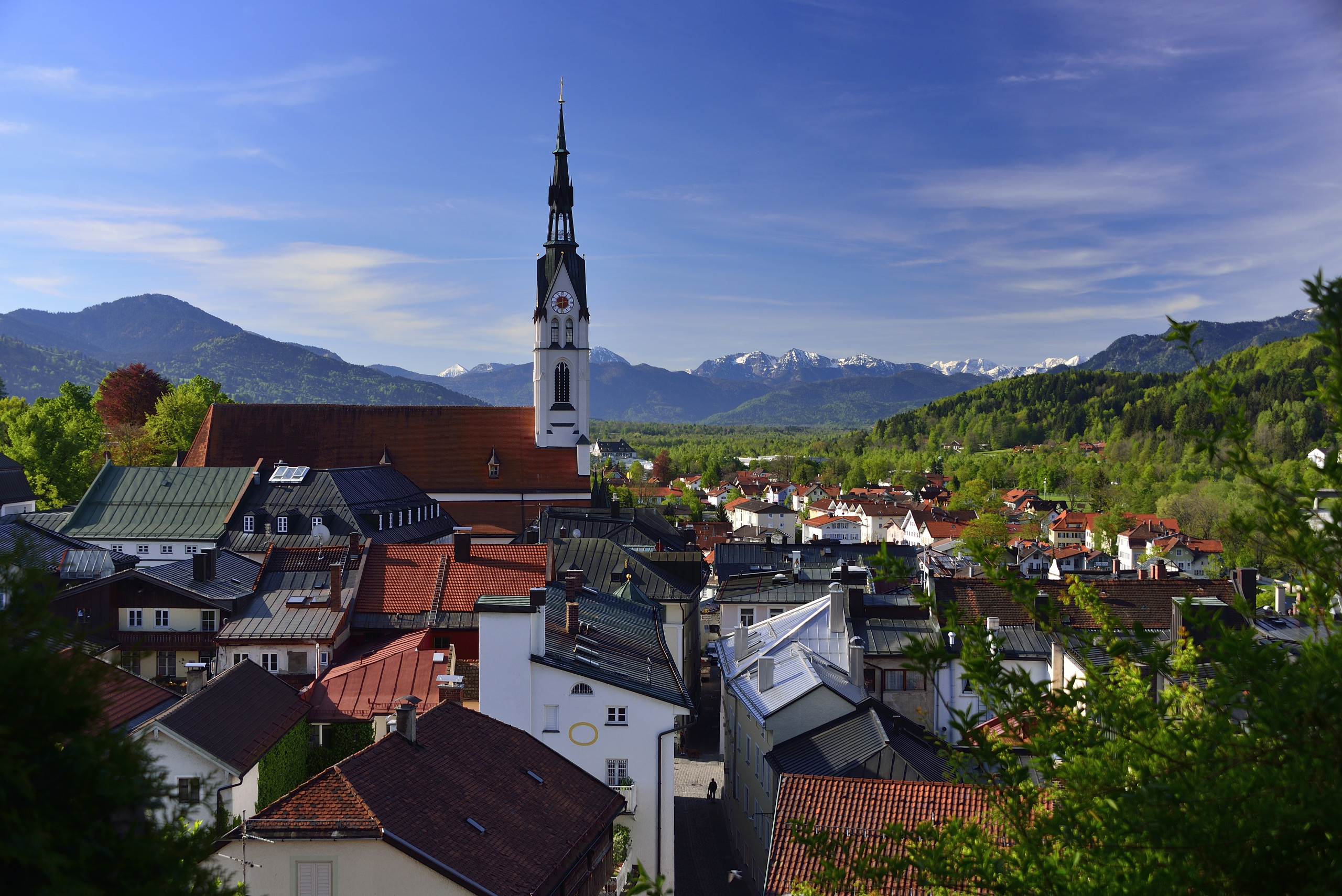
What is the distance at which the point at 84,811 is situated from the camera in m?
4.95

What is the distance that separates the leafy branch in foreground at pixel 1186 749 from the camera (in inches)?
188

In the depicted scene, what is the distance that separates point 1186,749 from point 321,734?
17518 mm

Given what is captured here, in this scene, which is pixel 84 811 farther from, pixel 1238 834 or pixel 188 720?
pixel 188 720

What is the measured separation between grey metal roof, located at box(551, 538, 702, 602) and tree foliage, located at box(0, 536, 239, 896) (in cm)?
2814

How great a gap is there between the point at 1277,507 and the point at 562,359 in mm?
51344

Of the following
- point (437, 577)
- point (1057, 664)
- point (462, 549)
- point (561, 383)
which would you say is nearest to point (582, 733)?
point (437, 577)

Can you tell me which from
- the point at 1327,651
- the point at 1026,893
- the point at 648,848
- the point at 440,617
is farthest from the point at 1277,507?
the point at 440,617

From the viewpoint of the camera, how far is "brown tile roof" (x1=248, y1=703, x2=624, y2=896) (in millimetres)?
12023

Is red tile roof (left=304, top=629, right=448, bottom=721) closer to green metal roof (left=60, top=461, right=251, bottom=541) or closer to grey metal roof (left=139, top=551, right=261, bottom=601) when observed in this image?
grey metal roof (left=139, top=551, right=261, bottom=601)

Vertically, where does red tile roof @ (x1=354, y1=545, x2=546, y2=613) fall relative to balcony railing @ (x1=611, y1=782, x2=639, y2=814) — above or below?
above

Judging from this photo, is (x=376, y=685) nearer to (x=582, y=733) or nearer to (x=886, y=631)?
(x=582, y=733)

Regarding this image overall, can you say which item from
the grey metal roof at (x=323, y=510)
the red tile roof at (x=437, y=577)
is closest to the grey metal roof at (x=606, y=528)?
the grey metal roof at (x=323, y=510)

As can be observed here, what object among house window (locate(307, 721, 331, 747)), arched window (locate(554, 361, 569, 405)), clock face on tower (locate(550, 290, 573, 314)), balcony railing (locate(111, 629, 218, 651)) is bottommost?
house window (locate(307, 721, 331, 747))

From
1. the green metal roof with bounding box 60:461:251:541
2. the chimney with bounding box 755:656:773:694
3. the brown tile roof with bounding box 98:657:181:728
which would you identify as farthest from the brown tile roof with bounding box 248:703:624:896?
the green metal roof with bounding box 60:461:251:541
